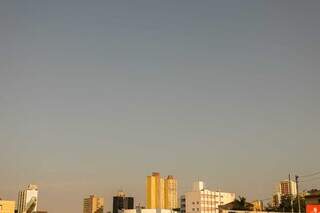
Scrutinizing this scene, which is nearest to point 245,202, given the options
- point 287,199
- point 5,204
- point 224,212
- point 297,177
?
point 287,199

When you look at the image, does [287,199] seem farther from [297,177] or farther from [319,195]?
[297,177]

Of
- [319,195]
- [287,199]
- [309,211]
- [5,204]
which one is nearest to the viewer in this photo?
[309,211]

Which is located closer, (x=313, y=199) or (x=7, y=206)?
(x=313, y=199)

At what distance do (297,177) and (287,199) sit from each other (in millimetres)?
62257

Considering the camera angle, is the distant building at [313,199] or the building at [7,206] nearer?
the distant building at [313,199]

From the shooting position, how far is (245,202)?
143875 mm

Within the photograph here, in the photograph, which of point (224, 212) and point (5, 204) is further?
point (5, 204)

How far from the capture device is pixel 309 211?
7819 cm

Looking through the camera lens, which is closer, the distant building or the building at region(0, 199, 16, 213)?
the distant building

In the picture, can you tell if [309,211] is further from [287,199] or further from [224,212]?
A: [287,199]

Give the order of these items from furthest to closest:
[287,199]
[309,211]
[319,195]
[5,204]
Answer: [5,204] < [287,199] < [319,195] < [309,211]

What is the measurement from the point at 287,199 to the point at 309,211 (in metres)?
68.1

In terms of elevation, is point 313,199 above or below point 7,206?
above

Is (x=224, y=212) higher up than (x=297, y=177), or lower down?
lower down
